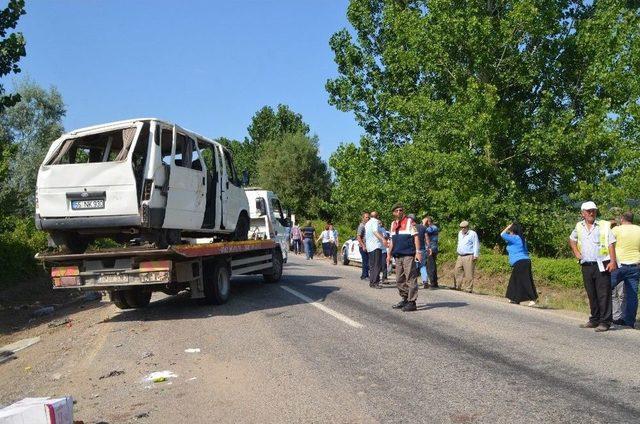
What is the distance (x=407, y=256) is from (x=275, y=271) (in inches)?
240

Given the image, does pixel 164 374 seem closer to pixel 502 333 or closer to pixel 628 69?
pixel 502 333

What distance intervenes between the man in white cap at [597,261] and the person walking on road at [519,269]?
3.00m

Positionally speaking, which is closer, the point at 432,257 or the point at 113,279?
the point at 113,279

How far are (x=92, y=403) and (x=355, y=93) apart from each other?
95.0ft

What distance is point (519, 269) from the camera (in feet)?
40.2

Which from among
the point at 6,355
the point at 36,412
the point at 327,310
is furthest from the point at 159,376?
the point at 6,355

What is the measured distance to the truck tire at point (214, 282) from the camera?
37.2 ft

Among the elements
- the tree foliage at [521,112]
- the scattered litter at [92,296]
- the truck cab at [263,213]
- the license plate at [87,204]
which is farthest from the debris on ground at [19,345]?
the tree foliage at [521,112]

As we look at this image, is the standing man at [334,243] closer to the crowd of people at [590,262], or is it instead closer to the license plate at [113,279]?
the crowd of people at [590,262]

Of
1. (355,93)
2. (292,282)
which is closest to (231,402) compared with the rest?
(292,282)

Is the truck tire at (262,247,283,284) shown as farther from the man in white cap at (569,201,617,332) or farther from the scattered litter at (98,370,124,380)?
the scattered litter at (98,370,124,380)

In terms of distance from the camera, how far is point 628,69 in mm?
22531

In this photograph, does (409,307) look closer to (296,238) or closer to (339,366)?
(339,366)

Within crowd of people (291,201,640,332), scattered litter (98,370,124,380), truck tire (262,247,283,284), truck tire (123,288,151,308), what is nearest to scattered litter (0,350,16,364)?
truck tire (123,288,151,308)
